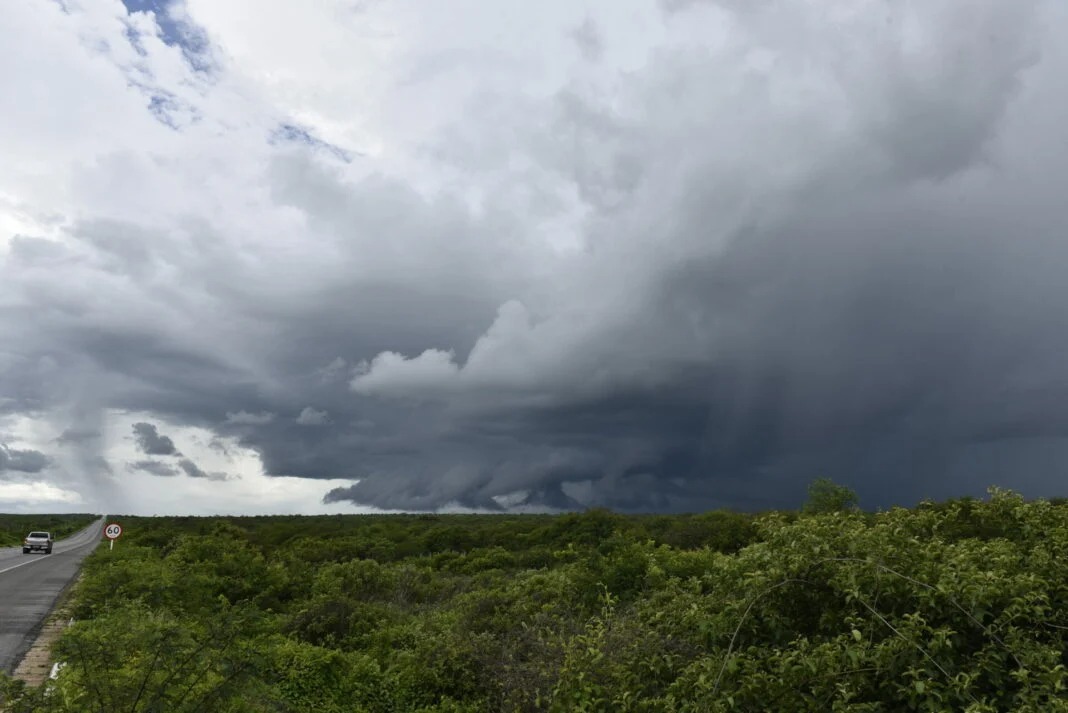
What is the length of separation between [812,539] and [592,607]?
982 cm

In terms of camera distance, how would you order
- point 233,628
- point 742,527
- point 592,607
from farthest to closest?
point 742,527 → point 592,607 → point 233,628

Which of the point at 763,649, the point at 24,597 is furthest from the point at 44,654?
the point at 763,649

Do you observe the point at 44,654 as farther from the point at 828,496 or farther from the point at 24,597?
the point at 828,496

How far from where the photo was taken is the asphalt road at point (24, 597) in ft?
53.8

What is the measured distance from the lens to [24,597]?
2498 cm

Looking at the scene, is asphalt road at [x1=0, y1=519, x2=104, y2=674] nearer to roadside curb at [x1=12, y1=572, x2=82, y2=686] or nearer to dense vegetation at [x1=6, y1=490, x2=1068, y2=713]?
Answer: roadside curb at [x1=12, y1=572, x2=82, y2=686]

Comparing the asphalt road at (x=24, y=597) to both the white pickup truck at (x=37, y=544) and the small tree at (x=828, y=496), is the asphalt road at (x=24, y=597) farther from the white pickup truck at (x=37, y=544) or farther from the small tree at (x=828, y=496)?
the small tree at (x=828, y=496)

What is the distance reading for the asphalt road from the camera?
645 inches

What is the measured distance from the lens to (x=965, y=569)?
7.22m

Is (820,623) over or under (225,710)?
over

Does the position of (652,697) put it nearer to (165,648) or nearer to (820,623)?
(820,623)

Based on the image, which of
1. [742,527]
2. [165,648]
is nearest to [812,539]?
[165,648]

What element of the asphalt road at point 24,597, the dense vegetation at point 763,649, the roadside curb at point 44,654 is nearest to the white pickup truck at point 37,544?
the asphalt road at point 24,597

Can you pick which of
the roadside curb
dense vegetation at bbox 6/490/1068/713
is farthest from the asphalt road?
dense vegetation at bbox 6/490/1068/713
